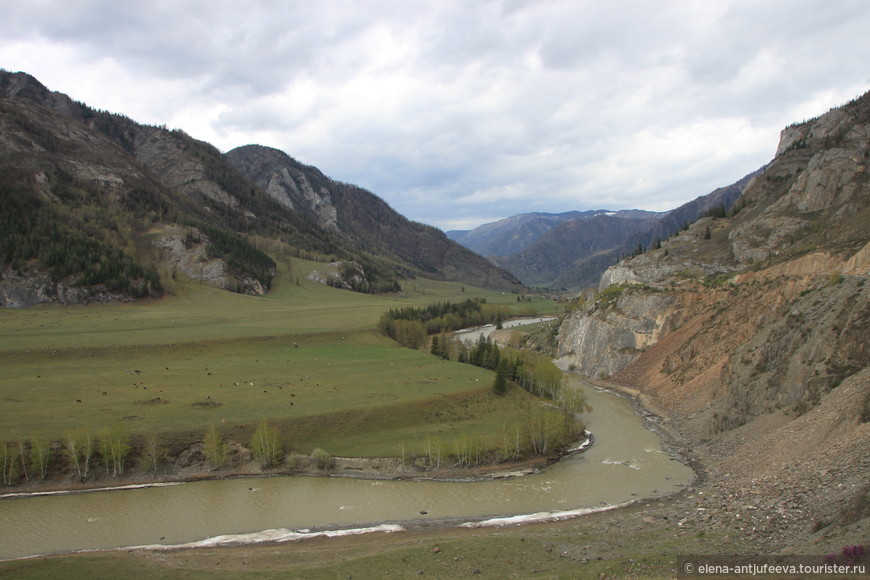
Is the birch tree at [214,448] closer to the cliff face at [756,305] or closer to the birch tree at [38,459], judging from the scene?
the birch tree at [38,459]

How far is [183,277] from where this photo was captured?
164625 millimetres

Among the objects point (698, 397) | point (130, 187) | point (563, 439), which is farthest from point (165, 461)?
point (130, 187)

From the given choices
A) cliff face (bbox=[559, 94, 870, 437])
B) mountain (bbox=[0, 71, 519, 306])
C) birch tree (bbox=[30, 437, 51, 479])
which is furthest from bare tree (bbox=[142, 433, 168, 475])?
mountain (bbox=[0, 71, 519, 306])

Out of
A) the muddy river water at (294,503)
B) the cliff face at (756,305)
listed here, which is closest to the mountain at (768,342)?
the cliff face at (756,305)

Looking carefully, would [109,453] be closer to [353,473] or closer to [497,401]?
[353,473]

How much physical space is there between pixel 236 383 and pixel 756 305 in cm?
7068

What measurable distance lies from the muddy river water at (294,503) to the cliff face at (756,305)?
14107 mm

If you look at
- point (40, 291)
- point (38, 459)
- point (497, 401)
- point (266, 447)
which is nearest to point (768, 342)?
point (497, 401)

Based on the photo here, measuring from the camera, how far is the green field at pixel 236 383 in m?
51.5

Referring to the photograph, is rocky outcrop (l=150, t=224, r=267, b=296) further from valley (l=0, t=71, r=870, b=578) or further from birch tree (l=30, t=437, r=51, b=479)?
birch tree (l=30, t=437, r=51, b=479)

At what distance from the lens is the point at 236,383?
217 ft

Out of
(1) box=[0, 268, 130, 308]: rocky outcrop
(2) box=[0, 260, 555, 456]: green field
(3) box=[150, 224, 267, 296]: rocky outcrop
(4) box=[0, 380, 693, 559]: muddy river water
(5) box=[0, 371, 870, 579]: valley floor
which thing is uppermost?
(3) box=[150, 224, 267, 296]: rocky outcrop

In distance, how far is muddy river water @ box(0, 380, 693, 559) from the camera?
3519 cm

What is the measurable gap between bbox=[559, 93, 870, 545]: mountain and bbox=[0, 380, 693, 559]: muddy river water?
8482 millimetres
